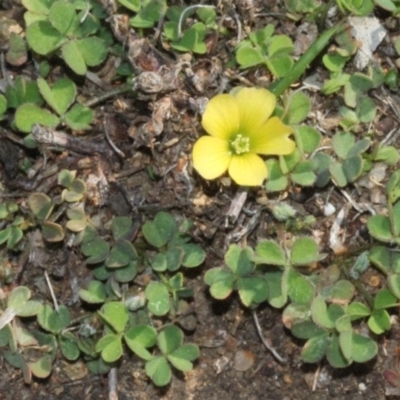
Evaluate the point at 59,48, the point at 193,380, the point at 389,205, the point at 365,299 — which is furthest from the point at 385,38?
the point at 193,380

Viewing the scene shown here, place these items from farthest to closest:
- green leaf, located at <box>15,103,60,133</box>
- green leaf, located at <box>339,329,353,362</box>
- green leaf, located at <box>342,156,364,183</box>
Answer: green leaf, located at <box>15,103,60,133</box> < green leaf, located at <box>342,156,364,183</box> < green leaf, located at <box>339,329,353,362</box>

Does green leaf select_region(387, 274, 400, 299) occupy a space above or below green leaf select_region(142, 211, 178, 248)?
above

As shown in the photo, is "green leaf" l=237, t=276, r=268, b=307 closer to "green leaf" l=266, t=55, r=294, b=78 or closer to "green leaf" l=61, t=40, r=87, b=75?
"green leaf" l=266, t=55, r=294, b=78

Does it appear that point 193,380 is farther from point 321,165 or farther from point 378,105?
point 378,105

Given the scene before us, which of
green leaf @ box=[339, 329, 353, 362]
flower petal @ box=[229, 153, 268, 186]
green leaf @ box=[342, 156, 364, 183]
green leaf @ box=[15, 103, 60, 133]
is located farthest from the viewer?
green leaf @ box=[15, 103, 60, 133]

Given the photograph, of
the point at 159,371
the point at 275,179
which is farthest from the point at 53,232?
the point at 275,179

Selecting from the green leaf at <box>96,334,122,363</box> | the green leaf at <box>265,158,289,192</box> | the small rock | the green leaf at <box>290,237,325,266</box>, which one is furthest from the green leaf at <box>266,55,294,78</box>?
the green leaf at <box>96,334,122,363</box>

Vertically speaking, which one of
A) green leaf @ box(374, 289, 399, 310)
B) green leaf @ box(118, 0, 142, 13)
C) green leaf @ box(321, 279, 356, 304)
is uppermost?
green leaf @ box(118, 0, 142, 13)
